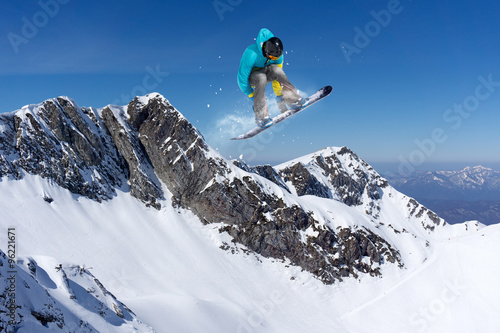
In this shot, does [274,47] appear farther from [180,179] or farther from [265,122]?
[180,179]

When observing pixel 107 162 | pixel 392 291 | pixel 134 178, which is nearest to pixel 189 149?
pixel 134 178

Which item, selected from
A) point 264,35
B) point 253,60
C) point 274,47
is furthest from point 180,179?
point 274,47

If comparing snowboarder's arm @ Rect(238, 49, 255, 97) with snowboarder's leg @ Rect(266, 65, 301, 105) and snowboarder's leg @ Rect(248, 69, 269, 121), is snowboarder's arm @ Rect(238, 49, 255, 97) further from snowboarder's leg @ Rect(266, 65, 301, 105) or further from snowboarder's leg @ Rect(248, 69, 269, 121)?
snowboarder's leg @ Rect(266, 65, 301, 105)

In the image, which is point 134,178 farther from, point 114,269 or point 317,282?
point 317,282

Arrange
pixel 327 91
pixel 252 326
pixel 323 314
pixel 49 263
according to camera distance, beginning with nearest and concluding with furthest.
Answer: pixel 327 91
pixel 49 263
pixel 252 326
pixel 323 314

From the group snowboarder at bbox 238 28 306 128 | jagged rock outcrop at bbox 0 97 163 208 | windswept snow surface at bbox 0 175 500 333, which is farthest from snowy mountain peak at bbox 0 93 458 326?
snowboarder at bbox 238 28 306 128

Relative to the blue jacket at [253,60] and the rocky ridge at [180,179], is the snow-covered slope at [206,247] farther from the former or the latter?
the blue jacket at [253,60]
